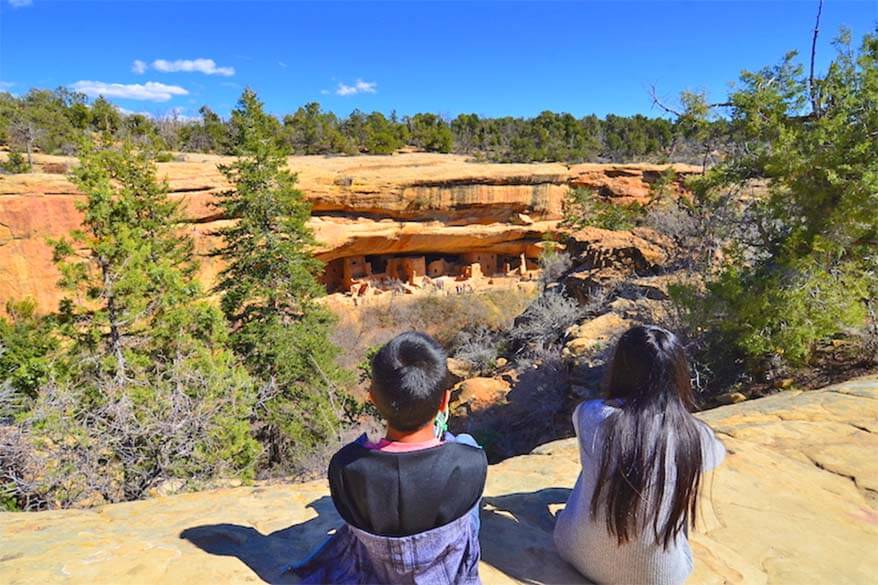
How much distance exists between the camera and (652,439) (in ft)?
5.24

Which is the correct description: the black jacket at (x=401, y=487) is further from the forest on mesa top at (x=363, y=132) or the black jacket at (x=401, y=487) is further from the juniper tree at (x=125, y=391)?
the forest on mesa top at (x=363, y=132)

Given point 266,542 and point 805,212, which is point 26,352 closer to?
point 266,542

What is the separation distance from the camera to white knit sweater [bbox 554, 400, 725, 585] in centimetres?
170

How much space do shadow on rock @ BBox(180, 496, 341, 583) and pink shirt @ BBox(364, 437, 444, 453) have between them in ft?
2.11

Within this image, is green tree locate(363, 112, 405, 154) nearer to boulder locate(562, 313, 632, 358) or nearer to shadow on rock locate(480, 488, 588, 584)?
boulder locate(562, 313, 632, 358)

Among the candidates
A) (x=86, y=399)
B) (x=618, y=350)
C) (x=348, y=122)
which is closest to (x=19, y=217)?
(x=86, y=399)

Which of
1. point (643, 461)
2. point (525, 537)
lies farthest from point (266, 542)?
point (643, 461)

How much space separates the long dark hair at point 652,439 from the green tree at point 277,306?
7077 millimetres

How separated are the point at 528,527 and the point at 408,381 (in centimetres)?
128

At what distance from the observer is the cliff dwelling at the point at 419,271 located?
17.6 metres

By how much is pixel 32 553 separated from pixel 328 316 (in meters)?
7.96

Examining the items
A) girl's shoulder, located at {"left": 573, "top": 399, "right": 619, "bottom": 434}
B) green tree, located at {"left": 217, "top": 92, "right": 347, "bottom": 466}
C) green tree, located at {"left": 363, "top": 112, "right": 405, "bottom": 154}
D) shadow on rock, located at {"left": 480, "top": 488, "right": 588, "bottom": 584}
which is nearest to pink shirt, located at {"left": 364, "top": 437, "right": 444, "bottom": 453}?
girl's shoulder, located at {"left": 573, "top": 399, "right": 619, "bottom": 434}

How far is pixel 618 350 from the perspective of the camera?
5.62ft

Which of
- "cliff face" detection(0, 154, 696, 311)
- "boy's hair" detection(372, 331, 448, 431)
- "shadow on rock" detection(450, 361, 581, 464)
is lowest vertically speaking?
"shadow on rock" detection(450, 361, 581, 464)
